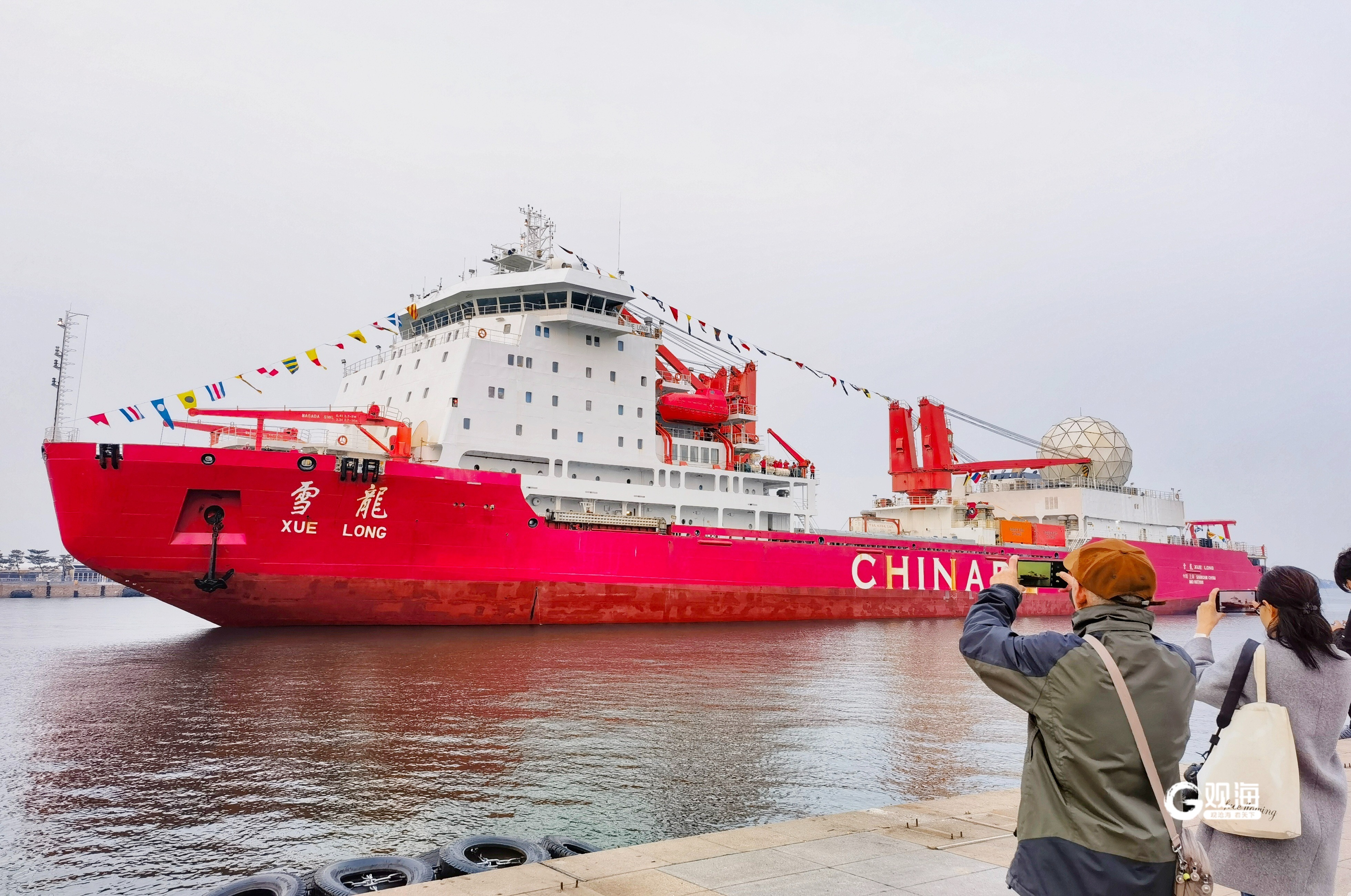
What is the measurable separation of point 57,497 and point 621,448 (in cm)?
1211

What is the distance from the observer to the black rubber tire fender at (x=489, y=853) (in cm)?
480

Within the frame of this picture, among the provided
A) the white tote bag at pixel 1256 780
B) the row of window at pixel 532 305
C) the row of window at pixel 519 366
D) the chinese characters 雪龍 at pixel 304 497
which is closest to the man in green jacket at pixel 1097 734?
the white tote bag at pixel 1256 780

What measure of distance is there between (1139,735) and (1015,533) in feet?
103

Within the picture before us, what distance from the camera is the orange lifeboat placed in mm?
25250

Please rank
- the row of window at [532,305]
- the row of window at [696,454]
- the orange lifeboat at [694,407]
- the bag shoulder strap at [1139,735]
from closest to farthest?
the bag shoulder strap at [1139,735], the row of window at [532,305], the row of window at [696,454], the orange lifeboat at [694,407]

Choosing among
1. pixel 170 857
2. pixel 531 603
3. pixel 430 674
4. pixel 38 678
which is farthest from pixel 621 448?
pixel 170 857

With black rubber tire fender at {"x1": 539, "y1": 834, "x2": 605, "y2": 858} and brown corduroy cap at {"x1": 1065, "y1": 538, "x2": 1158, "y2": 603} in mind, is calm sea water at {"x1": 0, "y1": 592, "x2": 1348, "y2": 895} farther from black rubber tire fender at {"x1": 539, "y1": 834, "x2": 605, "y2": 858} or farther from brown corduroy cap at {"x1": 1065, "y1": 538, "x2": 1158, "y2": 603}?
brown corduroy cap at {"x1": 1065, "y1": 538, "x2": 1158, "y2": 603}

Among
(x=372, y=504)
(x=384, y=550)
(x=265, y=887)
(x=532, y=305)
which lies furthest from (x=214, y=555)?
(x=265, y=887)

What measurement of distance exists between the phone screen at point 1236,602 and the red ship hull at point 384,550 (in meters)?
16.6

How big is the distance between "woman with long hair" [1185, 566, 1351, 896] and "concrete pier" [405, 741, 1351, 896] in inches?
53.4

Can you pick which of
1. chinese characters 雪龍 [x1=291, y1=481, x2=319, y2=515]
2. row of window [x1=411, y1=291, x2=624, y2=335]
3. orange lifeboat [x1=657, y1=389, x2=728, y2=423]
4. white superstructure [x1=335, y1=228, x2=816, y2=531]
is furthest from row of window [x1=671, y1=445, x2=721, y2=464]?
chinese characters 雪龍 [x1=291, y1=481, x2=319, y2=515]

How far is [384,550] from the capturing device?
18047 millimetres

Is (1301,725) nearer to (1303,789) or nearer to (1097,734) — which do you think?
(1303,789)

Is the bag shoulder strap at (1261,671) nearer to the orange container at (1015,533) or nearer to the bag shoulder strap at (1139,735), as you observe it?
the bag shoulder strap at (1139,735)
